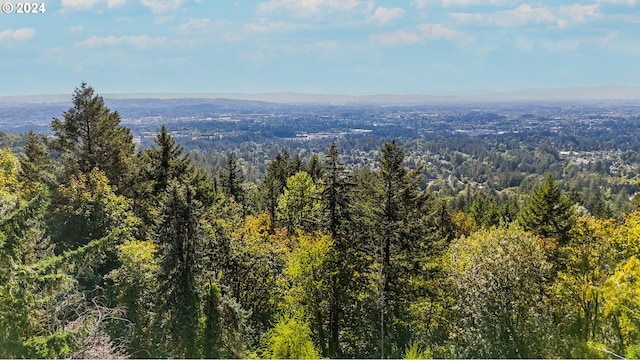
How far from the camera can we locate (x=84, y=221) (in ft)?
68.2

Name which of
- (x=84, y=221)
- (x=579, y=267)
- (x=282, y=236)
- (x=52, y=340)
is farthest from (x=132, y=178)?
(x=579, y=267)

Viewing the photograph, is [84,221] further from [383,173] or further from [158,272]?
[383,173]

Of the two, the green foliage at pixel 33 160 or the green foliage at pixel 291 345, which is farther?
the green foliage at pixel 33 160

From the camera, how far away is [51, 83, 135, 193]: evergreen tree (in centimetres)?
2406

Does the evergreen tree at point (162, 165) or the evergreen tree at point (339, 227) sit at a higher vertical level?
the evergreen tree at point (162, 165)

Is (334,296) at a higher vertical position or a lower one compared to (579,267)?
lower

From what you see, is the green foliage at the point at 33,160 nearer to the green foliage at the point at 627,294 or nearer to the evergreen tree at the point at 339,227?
the evergreen tree at the point at 339,227

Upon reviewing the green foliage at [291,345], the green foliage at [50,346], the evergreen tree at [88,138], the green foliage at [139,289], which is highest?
the evergreen tree at [88,138]

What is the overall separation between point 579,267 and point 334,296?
1180 centimetres

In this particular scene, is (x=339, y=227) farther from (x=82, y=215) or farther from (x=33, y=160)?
(x=33, y=160)

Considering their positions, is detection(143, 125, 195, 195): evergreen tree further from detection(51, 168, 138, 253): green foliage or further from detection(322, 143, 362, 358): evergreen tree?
detection(322, 143, 362, 358): evergreen tree

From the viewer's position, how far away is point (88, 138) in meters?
24.6

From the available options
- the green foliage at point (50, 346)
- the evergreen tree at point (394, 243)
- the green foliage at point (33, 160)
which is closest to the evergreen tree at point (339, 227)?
the evergreen tree at point (394, 243)

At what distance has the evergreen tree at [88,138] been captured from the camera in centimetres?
2406
